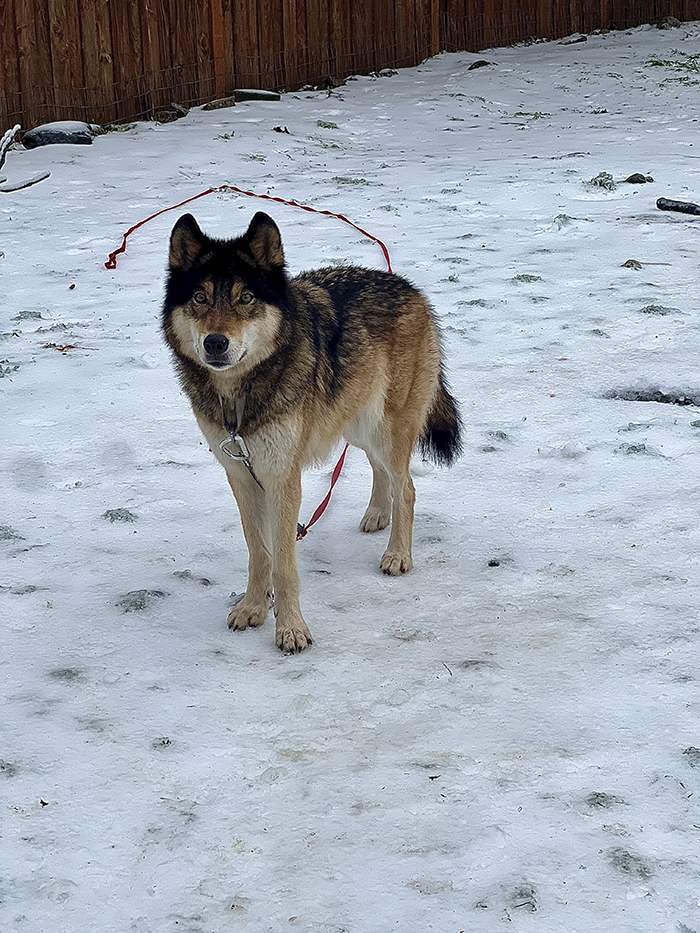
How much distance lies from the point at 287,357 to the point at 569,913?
6.93 feet

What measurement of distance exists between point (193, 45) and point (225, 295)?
1026cm

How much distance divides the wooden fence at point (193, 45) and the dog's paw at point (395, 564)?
849 cm


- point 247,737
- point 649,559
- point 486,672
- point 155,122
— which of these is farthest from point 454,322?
point 155,122

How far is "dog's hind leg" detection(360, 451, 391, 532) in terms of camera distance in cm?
485

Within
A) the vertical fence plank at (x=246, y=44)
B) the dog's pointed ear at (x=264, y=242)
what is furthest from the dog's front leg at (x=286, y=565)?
the vertical fence plank at (x=246, y=44)

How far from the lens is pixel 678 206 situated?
9195 mm

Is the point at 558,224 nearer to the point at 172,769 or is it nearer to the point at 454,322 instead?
the point at 454,322

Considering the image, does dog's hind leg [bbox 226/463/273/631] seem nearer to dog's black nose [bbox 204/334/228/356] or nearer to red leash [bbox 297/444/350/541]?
red leash [bbox 297/444/350/541]

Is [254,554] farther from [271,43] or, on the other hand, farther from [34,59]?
[271,43]

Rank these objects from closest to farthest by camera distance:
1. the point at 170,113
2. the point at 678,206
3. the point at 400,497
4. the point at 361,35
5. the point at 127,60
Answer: the point at 400,497
the point at 678,206
the point at 127,60
the point at 170,113
the point at 361,35

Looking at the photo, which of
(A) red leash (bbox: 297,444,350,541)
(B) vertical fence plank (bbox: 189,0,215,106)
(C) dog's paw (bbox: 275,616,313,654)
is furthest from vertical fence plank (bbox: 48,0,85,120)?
(C) dog's paw (bbox: 275,616,313,654)

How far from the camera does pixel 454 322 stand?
23.4ft

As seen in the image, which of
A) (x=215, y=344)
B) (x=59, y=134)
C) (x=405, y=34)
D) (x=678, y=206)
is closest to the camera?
(x=215, y=344)

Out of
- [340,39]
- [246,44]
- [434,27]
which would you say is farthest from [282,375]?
[434,27]
